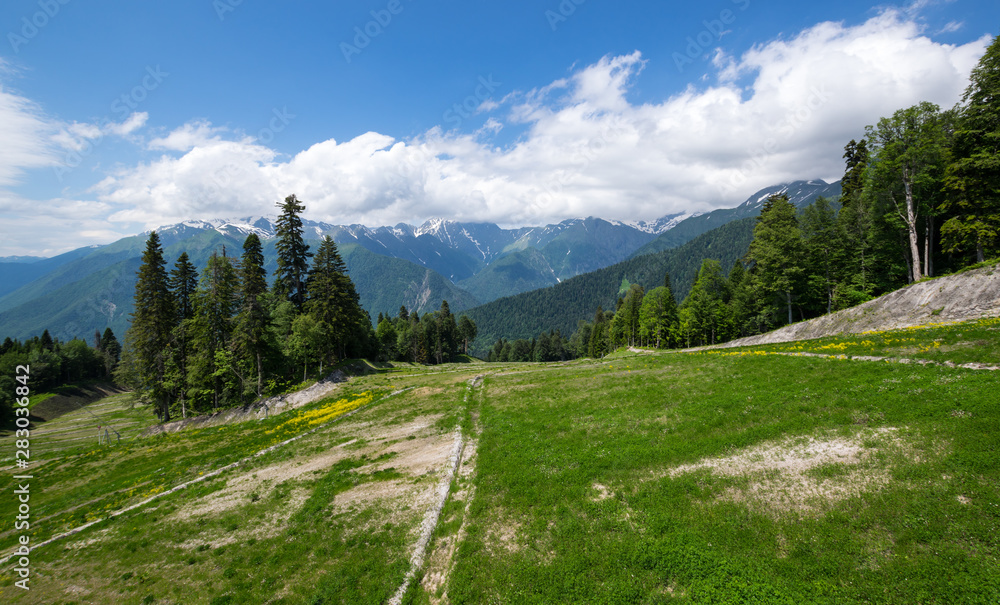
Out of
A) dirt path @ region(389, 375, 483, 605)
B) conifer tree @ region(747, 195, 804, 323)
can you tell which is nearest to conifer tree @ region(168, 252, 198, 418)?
dirt path @ region(389, 375, 483, 605)

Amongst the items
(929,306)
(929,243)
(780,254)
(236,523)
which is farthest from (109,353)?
(929,243)

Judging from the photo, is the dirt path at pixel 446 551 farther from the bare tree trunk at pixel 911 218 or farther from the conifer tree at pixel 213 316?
the bare tree trunk at pixel 911 218

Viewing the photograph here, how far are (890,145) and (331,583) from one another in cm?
5615

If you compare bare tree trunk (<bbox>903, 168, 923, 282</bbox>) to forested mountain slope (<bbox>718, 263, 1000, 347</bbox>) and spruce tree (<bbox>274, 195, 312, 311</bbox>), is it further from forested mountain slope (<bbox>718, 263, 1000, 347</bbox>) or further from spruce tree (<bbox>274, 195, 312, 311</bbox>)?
spruce tree (<bbox>274, 195, 312, 311</bbox>)

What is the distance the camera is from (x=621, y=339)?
105 meters

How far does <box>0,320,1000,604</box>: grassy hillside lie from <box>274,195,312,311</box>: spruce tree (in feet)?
105

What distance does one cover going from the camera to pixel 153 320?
152ft

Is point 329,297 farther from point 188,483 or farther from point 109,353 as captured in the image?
point 109,353

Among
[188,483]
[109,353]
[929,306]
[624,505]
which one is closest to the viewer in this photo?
[624,505]

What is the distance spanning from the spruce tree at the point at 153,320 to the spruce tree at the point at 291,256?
12729 mm

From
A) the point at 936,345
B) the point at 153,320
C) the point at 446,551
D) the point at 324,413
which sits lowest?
the point at 324,413

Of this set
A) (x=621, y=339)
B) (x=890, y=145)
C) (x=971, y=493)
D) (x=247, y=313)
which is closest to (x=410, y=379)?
(x=247, y=313)

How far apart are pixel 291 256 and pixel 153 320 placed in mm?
17862

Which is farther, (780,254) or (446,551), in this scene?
(780,254)
